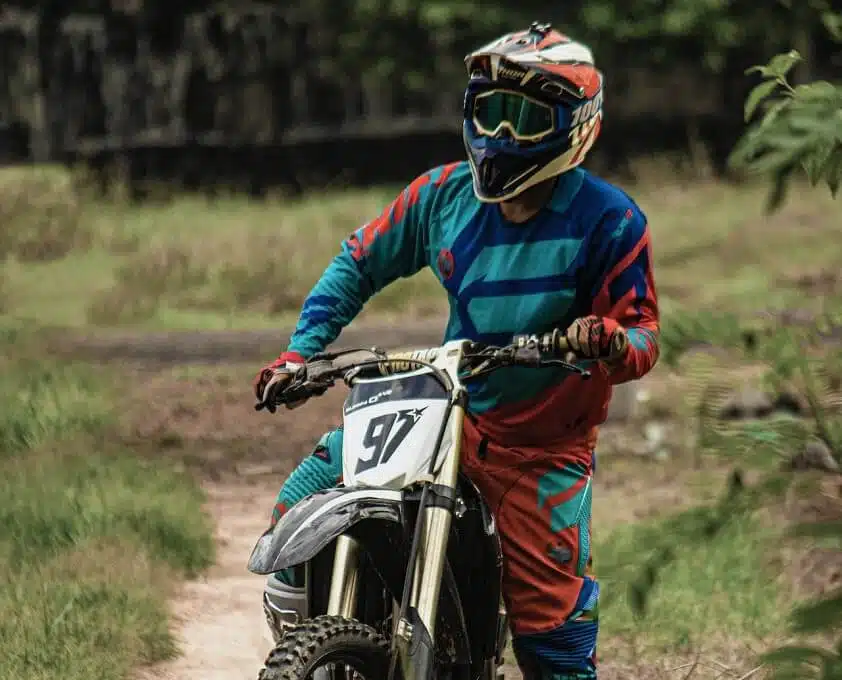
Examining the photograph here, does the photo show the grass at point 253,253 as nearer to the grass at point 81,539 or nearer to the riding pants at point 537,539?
the grass at point 81,539

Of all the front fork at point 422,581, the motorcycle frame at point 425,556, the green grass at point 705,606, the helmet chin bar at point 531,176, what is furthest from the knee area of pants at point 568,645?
the helmet chin bar at point 531,176

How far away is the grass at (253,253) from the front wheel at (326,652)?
7.58 m

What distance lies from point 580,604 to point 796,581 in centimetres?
285

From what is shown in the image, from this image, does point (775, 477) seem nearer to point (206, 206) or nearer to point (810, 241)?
point (810, 241)

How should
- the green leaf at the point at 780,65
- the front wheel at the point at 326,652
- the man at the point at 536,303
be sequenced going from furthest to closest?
the man at the point at 536,303 < the front wheel at the point at 326,652 < the green leaf at the point at 780,65

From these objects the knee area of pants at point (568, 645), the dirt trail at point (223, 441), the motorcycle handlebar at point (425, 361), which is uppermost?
the motorcycle handlebar at point (425, 361)

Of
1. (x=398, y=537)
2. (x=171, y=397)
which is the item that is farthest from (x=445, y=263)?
(x=171, y=397)

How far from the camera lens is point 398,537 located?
11.6 ft

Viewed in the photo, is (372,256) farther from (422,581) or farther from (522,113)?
(422,581)

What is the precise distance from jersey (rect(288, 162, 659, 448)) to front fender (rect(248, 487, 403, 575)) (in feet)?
1.83

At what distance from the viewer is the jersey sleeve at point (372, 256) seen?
4125 mm

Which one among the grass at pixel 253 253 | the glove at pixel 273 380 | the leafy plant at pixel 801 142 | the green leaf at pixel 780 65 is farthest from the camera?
the grass at pixel 253 253

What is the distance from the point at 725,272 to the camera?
1415 centimetres

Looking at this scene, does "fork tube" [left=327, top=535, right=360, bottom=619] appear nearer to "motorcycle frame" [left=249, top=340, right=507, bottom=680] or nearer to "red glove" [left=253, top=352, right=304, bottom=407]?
"motorcycle frame" [left=249, top=340, right=507, bottom=680]
